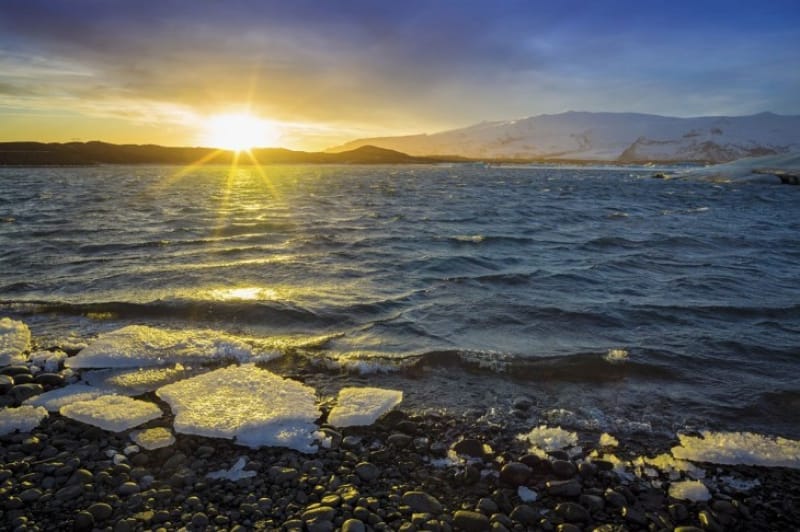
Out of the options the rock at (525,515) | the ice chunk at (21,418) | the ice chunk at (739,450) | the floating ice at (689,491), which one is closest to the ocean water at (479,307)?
the ice chunk at (739,450)

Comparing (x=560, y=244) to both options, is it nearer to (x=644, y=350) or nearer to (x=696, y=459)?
(x=644, y=350)

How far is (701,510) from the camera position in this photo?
4.36 metres

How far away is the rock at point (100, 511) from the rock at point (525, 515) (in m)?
3.35

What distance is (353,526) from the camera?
3.92 metres

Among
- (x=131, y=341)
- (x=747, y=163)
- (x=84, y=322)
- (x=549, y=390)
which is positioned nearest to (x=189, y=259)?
(x=84, y=322)

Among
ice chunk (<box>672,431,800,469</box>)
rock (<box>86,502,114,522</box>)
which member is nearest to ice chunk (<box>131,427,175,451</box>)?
rock (<box>86,502,114,522</box>)

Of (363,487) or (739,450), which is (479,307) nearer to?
(739,450)

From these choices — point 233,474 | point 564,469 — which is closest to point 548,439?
point 564,469

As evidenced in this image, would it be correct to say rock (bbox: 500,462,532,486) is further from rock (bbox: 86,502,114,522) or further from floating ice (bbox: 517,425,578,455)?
rock (bbox: 86,502,114,522)

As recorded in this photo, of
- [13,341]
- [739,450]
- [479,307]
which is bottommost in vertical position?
[739,450]

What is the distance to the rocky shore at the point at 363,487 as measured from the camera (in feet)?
13.4

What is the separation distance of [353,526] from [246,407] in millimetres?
2652

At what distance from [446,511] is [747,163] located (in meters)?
89.4

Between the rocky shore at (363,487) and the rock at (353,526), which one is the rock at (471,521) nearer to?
the rocky shore at (363,487)
